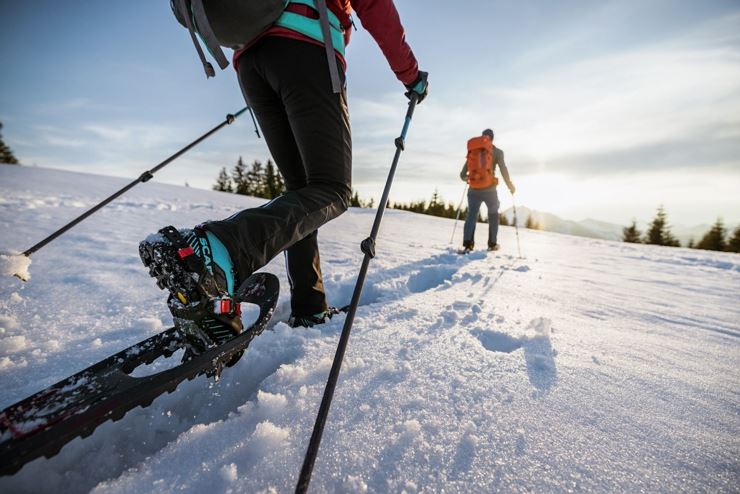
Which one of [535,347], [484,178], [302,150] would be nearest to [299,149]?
[302,150]

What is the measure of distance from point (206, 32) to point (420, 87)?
105 centimetres

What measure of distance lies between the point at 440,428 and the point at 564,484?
0.94ft

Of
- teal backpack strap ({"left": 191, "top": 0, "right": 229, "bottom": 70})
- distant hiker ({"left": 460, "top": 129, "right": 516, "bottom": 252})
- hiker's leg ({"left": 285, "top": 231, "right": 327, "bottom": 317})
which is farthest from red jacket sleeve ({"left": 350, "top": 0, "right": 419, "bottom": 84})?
distant hiker ({"left": 460, "top": 129, "right": 516, "bottom": 252})

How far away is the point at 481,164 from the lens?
18.6 ft

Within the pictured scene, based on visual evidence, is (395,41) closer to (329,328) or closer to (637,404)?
(329,328)

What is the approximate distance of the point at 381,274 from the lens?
2.69 metres

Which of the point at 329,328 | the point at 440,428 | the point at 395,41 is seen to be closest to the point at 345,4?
the point at 395,41

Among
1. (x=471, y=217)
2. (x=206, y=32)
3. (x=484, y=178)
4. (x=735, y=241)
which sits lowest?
(x=471, y=217)

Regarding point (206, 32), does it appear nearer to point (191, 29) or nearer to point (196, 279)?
point (191, 29)

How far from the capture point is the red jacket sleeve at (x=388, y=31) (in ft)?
4.27

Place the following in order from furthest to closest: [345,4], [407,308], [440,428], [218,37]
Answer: [407,308], [345,4], [218,37], [440,428]

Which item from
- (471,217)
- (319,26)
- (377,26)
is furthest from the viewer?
(471,217)

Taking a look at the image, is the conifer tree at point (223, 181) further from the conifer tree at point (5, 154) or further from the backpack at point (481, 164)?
the backpack at point (481, 164)

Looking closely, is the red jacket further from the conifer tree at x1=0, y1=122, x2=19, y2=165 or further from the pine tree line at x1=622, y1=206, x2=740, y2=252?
the conifer tree at x1=0, y1=122, x2=19, y2=165
